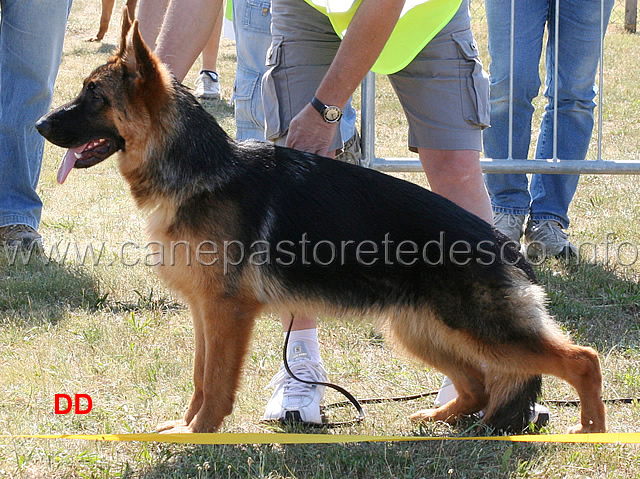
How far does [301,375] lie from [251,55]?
1.98 metres

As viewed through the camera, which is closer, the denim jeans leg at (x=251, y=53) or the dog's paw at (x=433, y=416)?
the dog's paw at (x=433, y=416)

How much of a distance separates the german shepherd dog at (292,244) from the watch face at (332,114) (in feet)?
0.57

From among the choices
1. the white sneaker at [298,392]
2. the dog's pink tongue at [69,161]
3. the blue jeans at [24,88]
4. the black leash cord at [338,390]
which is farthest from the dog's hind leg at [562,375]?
the blue jeans at [24,88]

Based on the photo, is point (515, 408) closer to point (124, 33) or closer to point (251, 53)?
point (124, 33)

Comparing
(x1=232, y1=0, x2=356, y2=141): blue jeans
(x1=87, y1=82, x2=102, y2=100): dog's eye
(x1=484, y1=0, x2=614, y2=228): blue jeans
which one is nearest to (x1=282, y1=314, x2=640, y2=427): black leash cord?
(x1=87, y1=82, x2=102, y2=100): dog's eye

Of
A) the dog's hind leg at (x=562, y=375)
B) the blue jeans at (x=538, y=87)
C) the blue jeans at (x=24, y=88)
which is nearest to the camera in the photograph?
the dog's hind leg at (x=562, y=375)

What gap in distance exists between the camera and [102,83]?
2.75 m

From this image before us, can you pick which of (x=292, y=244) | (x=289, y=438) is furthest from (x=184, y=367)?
(x=292, y=244)

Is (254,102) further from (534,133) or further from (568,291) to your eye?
(534,133)


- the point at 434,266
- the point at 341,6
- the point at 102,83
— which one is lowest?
the point at 434,266

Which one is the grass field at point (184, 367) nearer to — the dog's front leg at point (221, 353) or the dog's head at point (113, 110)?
the dog's front leg at point (221, 353)

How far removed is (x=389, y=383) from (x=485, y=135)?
8.20 ft

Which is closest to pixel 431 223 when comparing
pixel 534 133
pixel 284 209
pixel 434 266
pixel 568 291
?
pixel 434 266

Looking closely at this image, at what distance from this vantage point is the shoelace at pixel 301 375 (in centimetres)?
332
